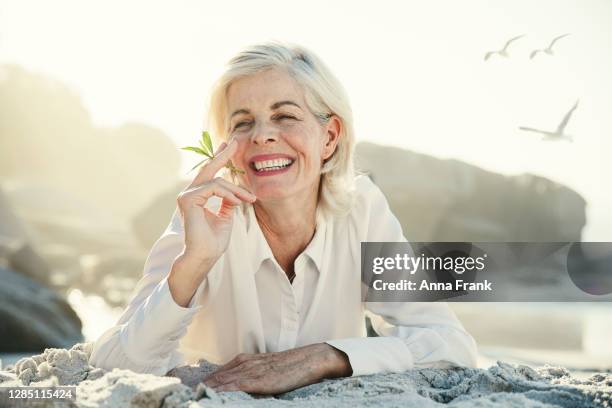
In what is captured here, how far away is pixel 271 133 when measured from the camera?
187 cm

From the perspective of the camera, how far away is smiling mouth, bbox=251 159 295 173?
190 cm

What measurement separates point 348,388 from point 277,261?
62cm

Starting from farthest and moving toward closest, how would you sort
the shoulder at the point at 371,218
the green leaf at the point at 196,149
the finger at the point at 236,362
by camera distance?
the shoulder at the point at 371,218 → the green leaf at the point at 196,149 → the finger at the point at 236,362

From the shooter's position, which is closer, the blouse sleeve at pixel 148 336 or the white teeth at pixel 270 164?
the blouse sleeve at pixel 148 336

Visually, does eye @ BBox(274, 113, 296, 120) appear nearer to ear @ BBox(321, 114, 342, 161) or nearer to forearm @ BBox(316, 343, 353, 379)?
ear @ BBox(321, 114, 342, 161)

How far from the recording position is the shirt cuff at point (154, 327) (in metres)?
1.65

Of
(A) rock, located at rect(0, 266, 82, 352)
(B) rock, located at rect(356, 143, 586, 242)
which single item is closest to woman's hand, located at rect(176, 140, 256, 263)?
(A) rock, located at rect(0, 266, 82, 352)

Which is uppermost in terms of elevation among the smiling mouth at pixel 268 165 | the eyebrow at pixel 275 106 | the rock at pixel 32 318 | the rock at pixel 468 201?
the rock at pixel 468 201

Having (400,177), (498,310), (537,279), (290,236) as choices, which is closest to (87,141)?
(400,177)

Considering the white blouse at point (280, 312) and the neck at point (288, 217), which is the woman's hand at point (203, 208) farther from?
the neck at point (288, 217)

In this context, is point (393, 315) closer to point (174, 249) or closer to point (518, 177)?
point (174, 249)

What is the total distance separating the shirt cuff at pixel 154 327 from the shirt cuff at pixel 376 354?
378mm

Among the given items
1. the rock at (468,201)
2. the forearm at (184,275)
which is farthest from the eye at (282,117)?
the rock at (468,201)

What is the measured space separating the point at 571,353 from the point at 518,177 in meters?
10.4
